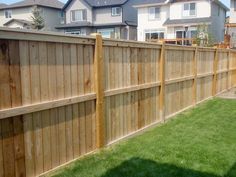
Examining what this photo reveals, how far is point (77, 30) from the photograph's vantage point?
4672 cm

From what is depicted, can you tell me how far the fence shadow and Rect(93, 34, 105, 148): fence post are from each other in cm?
71

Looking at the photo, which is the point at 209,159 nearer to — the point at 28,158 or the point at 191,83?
the point at 28,158

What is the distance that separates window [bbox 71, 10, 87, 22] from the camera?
46.5 meters

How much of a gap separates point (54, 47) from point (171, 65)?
14.9 ft

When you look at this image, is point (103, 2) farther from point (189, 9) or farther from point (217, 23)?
point (217, 23)

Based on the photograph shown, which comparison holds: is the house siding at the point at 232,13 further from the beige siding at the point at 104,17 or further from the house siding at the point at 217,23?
the beige siding at the point at 104,17

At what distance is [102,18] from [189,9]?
1316cm

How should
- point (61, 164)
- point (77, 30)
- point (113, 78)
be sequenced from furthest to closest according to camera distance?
point (77, 30) → point (113, 78) → point (61, 164)

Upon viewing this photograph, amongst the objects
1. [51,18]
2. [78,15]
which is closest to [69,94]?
[78,15]

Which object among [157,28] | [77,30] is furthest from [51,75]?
[77,30]

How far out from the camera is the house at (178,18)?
37094mm

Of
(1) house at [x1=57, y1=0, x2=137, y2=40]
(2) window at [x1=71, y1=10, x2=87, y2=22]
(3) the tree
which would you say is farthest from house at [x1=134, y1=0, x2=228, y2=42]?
(3) the tree

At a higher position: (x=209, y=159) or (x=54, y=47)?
(x=54, y=47)

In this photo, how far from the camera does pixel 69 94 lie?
4699 millimetres
